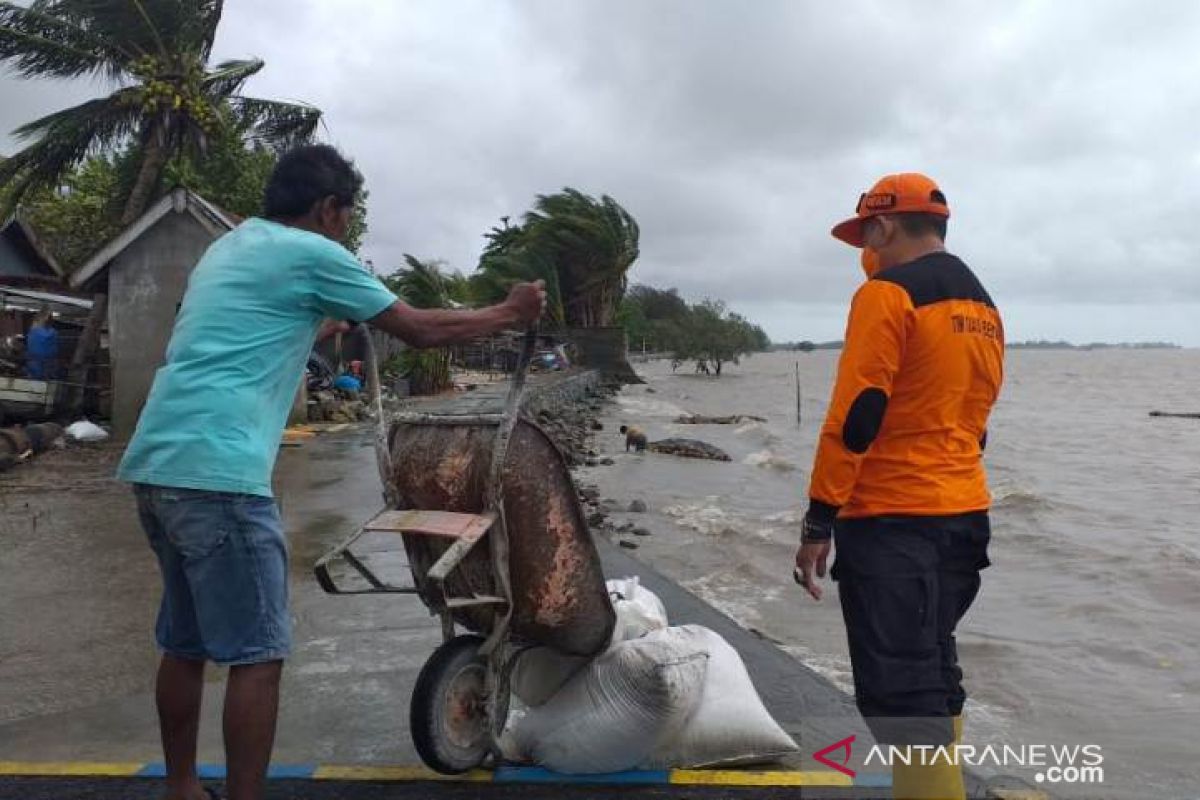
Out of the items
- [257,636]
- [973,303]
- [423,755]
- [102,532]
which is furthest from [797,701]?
[102,532]

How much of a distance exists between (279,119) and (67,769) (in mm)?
17941

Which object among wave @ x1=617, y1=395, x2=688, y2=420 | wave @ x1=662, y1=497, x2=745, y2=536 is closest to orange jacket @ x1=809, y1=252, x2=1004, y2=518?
wave @ x1=662, y1=497, x2=745, y2=536

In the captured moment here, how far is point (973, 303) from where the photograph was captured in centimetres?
259

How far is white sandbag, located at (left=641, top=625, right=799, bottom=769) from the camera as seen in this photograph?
3.06 metres

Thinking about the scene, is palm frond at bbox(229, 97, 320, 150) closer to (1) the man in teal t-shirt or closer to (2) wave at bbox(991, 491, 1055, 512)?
(2) wave at bbox(991, 491, 1055, 512)

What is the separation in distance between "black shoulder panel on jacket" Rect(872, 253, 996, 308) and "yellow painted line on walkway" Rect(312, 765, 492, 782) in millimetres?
1889

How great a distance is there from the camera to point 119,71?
16.3 metres

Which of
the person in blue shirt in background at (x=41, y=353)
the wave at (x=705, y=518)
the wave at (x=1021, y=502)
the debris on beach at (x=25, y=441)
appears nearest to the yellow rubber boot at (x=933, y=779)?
the wave at (x=705, y=518)

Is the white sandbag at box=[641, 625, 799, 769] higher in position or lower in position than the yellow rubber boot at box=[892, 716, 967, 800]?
lower

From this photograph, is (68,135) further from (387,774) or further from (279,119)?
(387,774)

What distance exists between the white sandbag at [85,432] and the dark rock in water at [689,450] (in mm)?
10109

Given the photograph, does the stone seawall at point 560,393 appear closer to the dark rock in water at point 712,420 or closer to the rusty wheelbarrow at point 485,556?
the dark rock in water at point 712,420

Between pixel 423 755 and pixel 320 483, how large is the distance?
730 cm

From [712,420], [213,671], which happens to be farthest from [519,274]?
[213,671]
